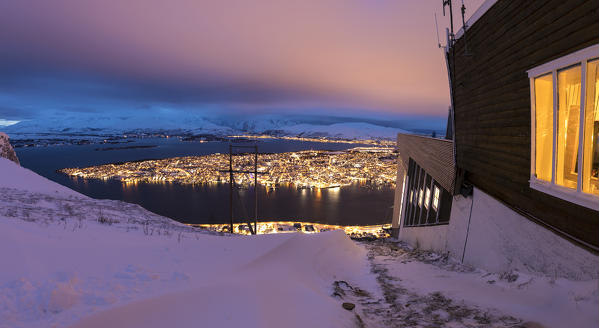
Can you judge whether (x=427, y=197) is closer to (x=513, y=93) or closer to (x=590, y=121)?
(x=513, y=93)

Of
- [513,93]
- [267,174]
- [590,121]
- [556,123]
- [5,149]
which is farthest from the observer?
[267,174]

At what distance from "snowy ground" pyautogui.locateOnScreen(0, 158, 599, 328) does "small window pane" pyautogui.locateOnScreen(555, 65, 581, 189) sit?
2.05 meters

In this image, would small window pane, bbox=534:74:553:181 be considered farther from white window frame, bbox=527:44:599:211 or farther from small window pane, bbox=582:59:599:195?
small window pane, bbox=582:59:599:195

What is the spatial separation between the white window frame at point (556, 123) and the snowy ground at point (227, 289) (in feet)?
4.62

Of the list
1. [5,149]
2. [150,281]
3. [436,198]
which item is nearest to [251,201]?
[5,149]

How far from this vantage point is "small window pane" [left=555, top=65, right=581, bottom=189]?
4918 millimetres

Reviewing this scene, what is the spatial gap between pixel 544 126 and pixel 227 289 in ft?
25.2

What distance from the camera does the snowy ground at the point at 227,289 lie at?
4.24 m

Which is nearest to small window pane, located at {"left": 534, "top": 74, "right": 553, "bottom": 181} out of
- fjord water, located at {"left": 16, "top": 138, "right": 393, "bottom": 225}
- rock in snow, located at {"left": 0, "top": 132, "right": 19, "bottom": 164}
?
rock in snow, located at {"left": 0, "top": 132, "right": 19, "bottom": 164}

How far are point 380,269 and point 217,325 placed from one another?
241 inches

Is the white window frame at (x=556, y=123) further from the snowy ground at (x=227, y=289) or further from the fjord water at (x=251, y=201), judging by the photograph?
the fjord water at (x=251, y=201)

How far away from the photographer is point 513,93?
6.81 meters

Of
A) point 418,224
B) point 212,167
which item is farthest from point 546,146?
point 212,167

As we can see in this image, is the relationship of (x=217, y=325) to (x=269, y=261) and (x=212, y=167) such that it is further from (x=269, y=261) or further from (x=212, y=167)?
(x=212, y=167)
